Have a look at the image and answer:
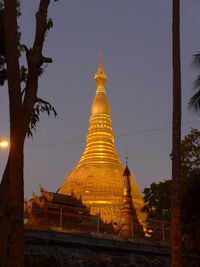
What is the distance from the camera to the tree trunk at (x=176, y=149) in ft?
39.9

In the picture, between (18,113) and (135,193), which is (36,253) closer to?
(18,113)

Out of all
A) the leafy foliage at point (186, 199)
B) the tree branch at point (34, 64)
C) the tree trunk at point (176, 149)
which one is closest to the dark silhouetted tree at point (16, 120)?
the tree branch at point (34, 64)

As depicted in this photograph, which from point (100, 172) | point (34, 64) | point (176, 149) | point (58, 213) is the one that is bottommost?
point (58, 213)

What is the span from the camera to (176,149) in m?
12.9

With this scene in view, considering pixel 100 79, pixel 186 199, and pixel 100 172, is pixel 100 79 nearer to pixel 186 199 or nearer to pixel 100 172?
pixel 100 172

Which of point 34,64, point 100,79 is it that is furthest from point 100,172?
point 34,64

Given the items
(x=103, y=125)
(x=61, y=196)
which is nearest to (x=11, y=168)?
(x=61, y=196)

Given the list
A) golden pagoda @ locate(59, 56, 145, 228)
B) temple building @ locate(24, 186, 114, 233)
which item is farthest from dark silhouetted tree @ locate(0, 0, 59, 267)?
golden pagoda @ locate(59, 56, 145, 228)

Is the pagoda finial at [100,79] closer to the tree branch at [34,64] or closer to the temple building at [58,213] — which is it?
the temple building at [58,213]

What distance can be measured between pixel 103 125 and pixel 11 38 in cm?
4331

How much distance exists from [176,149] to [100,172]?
122ft

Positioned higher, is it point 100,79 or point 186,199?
point 100,79

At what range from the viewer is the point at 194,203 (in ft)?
62.7

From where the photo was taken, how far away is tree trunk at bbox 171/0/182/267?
12172 mm
